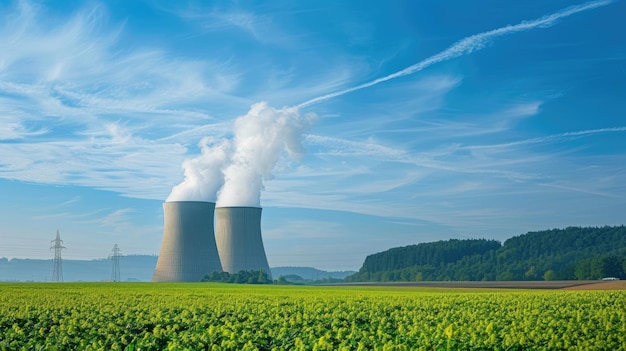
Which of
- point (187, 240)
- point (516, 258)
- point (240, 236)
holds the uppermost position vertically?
point (240, 236)

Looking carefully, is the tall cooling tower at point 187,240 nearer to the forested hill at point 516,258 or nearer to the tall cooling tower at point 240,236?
the tall cooling tower at point 240,236

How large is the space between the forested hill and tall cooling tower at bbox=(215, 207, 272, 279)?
29900mm

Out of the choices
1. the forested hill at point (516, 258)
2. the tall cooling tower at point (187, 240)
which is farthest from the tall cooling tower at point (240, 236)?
the forested hill at point (516, 258)

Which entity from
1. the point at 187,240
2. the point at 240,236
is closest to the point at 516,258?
the point at 240,236

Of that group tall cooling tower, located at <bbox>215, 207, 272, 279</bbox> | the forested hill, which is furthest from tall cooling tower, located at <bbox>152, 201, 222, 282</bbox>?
the forested hill

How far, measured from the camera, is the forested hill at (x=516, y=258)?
57.2 metres

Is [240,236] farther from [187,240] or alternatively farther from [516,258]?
[516,258]

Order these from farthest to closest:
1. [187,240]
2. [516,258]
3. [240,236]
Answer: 1. [516,258]
2. [240,236]
3. [187,240]

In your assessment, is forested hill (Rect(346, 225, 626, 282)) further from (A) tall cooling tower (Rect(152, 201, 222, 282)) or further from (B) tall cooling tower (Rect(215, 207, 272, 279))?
(A) tall cooling tower (Rect(152, 201, 222, 282))

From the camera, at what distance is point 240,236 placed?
38406 millimetres

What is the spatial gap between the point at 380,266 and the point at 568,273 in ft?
111

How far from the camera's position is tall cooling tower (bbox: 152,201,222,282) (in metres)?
36.0

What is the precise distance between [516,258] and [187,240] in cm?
4982

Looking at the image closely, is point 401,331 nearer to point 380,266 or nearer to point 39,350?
point 39,350
